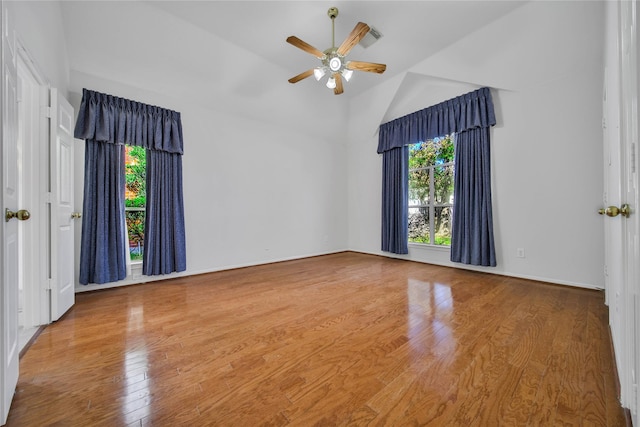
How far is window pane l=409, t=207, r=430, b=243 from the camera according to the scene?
185 inches

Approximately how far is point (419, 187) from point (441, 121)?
1213 millimetres

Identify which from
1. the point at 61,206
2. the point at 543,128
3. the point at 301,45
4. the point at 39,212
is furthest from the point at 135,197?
the point at 543,128

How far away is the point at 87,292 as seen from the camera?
9.73 ft

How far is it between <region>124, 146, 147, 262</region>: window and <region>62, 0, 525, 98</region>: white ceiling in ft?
3.12

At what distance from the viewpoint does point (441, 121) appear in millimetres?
4180

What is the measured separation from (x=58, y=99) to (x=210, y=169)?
6.00 ft

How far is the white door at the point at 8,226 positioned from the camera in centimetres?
109

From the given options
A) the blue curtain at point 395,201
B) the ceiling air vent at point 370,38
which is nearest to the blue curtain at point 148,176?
the ceiling air vent at point 370,38

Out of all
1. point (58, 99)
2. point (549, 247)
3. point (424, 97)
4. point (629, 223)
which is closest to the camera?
point (629, 223)

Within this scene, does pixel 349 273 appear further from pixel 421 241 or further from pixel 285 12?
pixel 285 12

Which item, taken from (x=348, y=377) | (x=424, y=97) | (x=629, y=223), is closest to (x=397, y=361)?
(x=348, y=377)

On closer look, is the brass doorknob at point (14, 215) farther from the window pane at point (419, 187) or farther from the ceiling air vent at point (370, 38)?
the window pane at point (419, 187)

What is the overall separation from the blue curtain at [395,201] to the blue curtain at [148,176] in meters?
3.55

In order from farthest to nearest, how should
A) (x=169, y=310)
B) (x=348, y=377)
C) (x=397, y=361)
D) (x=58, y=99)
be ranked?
(x=169, y=310)
(x=58, y=99)
(x=397, y=361)
(x=348, y=377)
